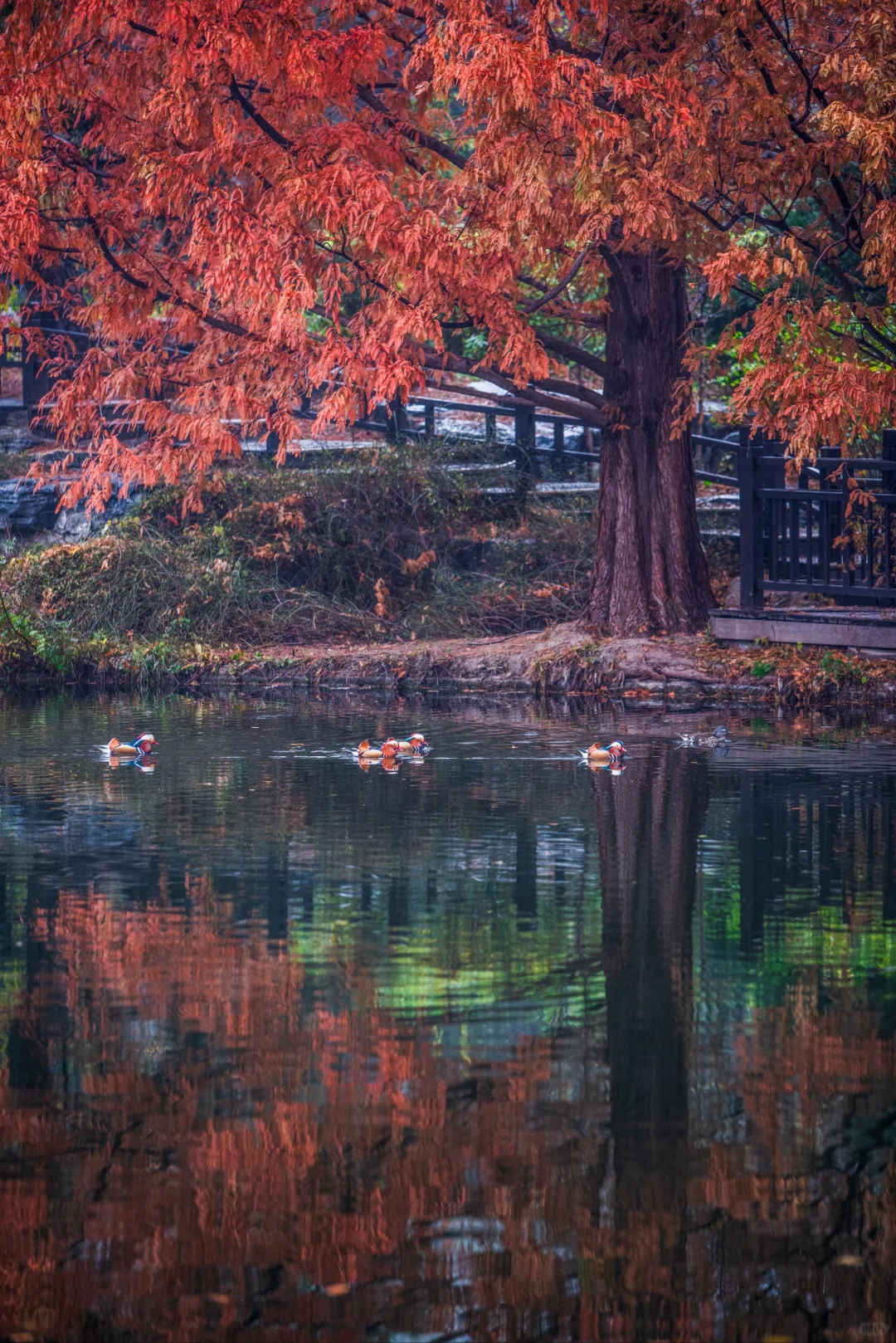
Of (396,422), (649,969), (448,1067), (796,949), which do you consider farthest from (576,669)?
(448,1067)

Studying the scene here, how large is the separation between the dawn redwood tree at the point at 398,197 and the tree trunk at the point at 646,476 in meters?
0.03

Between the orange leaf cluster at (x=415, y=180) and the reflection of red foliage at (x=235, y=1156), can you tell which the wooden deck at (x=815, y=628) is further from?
the reflection of red foliage at (x=235, y=1156)

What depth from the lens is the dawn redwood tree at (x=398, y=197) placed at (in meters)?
13.8

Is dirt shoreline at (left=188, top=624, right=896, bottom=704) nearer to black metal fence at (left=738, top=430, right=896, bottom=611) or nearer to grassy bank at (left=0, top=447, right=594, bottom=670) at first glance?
black metal fence at (left=738, top=430, right=896, bottom=611)

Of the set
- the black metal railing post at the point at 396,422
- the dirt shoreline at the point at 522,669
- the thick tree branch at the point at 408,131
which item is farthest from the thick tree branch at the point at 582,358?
the black metal railing post at the point at 396,422

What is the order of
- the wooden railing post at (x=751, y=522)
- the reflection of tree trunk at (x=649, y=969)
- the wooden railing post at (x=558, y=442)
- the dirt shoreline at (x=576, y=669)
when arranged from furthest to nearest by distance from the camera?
the wooden railing post at (x=558, y=442)
the wooden railing post at (x=751, y=522)
the dirt shoreline at (x=576, y=669)
the reflection of tree trunk at (x=649, y=969)

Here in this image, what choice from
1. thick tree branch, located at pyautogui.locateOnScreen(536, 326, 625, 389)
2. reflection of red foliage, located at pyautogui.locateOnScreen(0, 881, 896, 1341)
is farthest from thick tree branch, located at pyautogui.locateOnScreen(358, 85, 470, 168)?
reflection of red foliage, located at pyautogui.locateOnScreen(0, 881, 896, 1341)

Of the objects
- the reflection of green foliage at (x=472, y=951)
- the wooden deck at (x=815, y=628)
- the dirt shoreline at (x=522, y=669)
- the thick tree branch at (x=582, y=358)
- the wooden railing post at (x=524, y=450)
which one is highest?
the thick tree branch at (x=582, y=358)

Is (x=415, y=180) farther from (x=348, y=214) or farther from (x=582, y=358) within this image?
(x=582, y=358)

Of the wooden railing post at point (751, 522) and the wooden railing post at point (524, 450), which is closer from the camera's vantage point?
the wooden railing post at point (751, 522)

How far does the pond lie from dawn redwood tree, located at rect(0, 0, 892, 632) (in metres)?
5.60

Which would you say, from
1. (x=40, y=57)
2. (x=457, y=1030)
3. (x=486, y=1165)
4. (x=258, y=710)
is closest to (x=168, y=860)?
(x=457, y=1030)

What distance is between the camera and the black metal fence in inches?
620

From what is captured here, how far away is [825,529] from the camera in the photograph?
15.8 meters
